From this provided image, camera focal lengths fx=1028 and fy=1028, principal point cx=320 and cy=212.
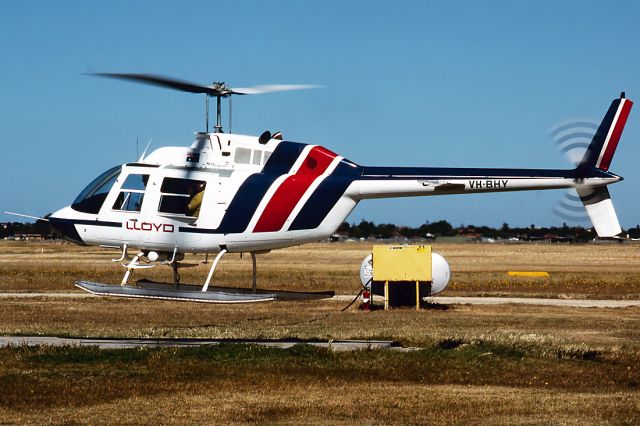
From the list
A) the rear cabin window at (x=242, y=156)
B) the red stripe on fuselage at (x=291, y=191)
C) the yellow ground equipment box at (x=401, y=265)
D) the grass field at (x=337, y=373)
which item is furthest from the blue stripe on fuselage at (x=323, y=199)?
the yellow ground equipment box at (x=401, y=265)

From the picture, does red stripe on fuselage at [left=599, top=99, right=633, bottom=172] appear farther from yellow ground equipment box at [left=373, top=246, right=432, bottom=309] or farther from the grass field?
yellow ground equipment box at [left=373, top=246, right=432, bottom=309]

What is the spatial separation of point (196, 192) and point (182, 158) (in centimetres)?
93

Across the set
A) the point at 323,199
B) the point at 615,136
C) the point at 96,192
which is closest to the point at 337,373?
the point at 323,199

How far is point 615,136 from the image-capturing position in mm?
24391

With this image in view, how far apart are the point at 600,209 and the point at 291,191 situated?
754 cm

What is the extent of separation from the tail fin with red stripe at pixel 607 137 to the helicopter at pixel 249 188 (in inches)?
14.9

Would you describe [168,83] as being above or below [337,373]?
above

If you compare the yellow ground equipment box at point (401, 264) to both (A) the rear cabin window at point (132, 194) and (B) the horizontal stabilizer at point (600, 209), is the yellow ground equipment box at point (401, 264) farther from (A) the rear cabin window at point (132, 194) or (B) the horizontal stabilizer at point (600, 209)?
(A) the rear cabin window at point (132, 194)

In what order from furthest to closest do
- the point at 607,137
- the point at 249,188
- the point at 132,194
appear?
the point at 132,194 < the point at 249,188 < the point at 607,137

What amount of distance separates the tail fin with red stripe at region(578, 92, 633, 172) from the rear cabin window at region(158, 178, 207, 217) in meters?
9.47

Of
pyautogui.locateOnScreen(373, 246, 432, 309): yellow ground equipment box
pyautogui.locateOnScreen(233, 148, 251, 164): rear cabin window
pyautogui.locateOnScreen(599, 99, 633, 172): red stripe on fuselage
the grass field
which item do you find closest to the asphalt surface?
pyautogui.locateOnScreen(373, 246, 432, 309): yellow ground equipment box

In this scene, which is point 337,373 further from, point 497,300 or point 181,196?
point 497,300

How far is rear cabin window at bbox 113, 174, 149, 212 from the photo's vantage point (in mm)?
25969

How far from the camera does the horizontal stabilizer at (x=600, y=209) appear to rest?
80.6ft
